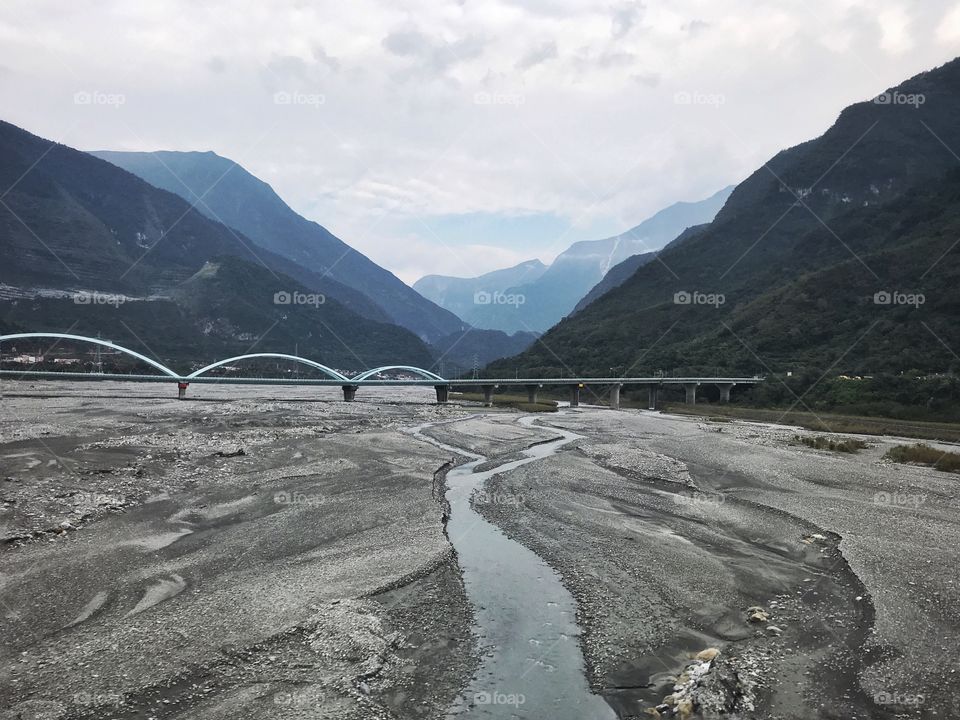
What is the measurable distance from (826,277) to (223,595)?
117889mm

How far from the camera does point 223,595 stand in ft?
34.1

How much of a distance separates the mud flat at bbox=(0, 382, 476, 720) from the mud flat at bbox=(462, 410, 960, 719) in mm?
2892

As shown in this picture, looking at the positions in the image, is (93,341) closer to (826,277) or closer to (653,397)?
(653,397)

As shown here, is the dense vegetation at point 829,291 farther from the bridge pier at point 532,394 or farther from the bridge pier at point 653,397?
the bridge pier at point 532,394

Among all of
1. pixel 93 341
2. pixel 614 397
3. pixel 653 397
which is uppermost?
pixel 93 341

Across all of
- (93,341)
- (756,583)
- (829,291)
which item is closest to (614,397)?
(829,291)

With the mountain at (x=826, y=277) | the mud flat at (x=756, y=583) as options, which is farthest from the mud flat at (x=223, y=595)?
the mountain at (x=826, y=277)

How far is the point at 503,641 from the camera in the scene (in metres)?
9.20

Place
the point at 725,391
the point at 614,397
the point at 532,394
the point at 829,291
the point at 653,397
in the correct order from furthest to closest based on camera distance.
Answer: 1. the point at 829,291
2. the point at 532,394
3. the point at 614,397
4. the point at 653,397
5. the point at 725,391

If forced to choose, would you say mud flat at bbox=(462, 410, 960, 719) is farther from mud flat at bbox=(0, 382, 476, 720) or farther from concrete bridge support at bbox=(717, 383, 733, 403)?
concrete bridge support at bbox=(717, 383, 733, 403)

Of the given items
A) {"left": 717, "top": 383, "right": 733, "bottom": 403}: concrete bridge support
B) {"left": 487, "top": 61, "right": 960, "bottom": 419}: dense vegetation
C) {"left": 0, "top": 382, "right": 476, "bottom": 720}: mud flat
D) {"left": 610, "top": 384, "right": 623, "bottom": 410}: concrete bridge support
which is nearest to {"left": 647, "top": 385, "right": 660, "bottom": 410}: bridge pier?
{"left": 610, "top": 384, "right": 623, "bottom": 410}: concrete bridge support

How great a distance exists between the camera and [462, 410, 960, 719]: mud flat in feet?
25.4

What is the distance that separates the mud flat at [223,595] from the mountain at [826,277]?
69659mm

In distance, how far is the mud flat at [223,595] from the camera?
7.25 m
